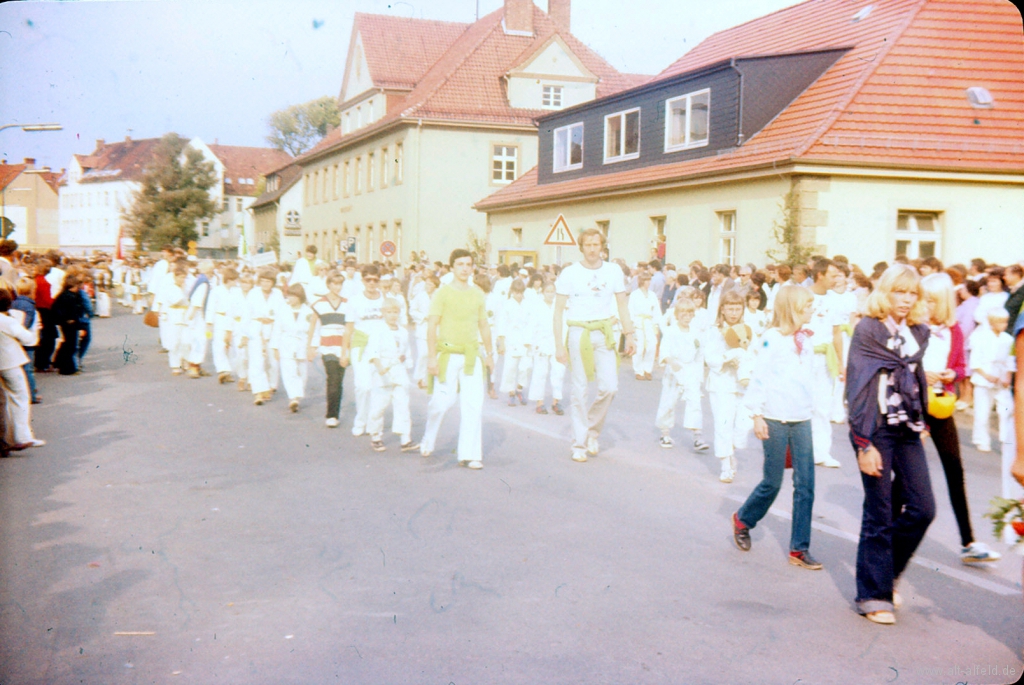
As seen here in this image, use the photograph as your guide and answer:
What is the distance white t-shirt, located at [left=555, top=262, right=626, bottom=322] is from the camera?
969 centimetres

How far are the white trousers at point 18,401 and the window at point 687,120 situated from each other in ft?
59.4

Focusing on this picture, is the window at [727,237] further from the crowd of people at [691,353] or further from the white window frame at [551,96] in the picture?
the white window frame at [551,96]

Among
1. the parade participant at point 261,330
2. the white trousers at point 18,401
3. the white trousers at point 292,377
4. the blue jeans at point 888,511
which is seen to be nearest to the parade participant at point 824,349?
the blue jeans at point 888,511

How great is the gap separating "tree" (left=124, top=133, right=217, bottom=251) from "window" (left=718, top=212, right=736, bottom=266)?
6861 centimetres

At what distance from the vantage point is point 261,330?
13977 millimetres

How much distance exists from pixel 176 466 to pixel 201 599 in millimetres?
4091

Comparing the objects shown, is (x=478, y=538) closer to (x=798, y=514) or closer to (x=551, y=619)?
(x=551, y=619)

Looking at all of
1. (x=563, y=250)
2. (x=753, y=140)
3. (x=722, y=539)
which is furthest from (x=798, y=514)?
(x=563, y=250)

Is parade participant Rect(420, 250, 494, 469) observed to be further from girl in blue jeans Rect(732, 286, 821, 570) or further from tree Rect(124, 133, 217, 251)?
tree Rect(124, 133, 217, 251)

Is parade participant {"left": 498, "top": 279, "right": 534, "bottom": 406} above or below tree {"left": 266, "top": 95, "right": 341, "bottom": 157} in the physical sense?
below

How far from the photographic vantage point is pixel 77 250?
90.4 meters

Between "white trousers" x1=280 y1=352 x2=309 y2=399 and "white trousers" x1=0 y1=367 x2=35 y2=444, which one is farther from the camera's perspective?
"white trousers" x1=280 y1=352 x2=309 y2=399

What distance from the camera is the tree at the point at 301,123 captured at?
79625mm

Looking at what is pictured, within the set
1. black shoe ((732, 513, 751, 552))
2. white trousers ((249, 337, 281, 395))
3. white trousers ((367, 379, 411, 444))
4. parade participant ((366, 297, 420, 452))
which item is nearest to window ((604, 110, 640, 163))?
white trousers ((249, 337, 281, 395))
